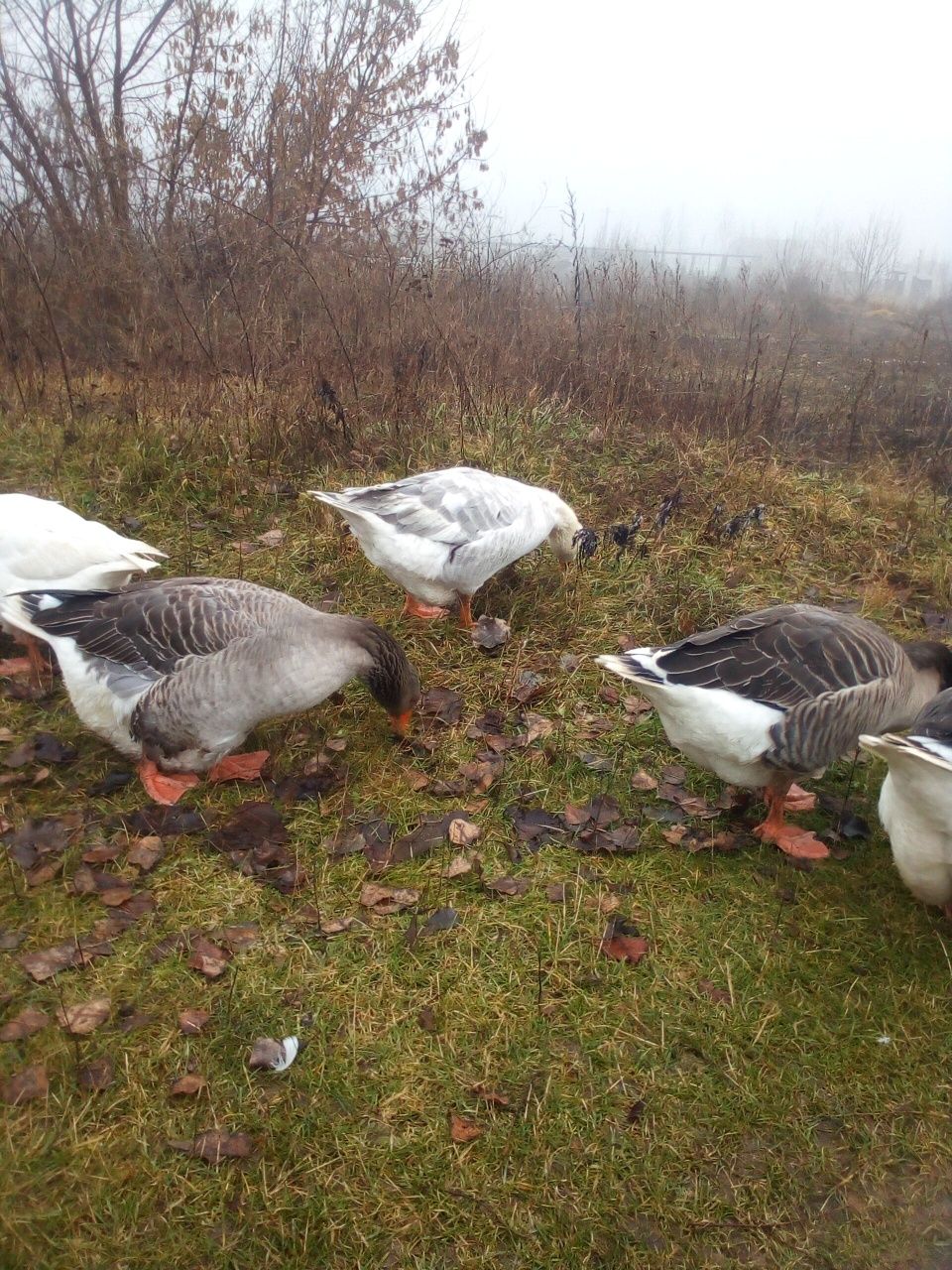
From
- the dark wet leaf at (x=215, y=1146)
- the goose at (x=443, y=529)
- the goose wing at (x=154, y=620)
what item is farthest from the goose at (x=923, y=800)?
the goose wing at (x=154, y=620)

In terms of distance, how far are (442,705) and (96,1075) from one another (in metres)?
2.11

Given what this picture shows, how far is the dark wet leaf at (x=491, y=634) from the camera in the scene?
4.35 metres

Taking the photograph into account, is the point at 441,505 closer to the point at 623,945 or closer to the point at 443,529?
the point at 443,529

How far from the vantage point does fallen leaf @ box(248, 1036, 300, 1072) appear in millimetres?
2303

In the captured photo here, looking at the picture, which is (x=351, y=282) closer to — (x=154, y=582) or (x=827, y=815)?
(x=154, y=582)

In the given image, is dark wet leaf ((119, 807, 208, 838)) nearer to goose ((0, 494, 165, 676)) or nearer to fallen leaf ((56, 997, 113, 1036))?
fallen leaf ((56, 997, 113, 1036))

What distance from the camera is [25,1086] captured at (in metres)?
2.14

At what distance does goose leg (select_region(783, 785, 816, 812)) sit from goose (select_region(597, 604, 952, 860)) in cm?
15

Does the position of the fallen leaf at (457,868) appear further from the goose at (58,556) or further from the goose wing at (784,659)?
the goose at (58,556)

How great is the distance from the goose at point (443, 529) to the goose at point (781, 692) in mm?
1385

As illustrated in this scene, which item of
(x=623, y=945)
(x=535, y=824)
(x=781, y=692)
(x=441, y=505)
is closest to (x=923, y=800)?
(x=781, y=692)

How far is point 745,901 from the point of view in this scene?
117 inches

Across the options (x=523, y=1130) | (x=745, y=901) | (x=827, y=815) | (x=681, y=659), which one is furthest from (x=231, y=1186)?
(x=827, y=815)

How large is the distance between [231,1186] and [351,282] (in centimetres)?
737
